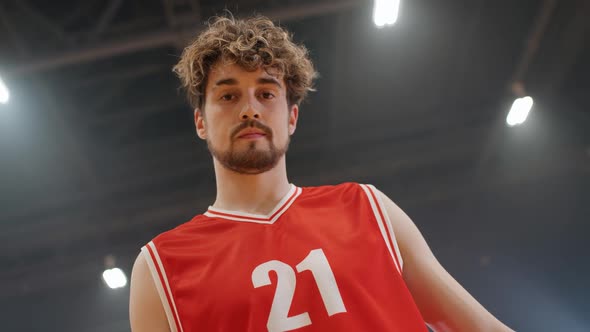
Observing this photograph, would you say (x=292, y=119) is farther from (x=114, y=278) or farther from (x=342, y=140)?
(x=114, y=278)

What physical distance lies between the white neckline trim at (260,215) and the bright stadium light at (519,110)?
4.49 metres

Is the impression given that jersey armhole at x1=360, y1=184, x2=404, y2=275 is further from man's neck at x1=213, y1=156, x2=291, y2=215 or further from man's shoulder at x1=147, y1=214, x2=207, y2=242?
man's shoulder at x1=147, y1=214, x2=207, y2=242

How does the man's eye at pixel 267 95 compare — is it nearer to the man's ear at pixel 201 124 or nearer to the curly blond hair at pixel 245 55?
the curly blond hair at pixel 245 55

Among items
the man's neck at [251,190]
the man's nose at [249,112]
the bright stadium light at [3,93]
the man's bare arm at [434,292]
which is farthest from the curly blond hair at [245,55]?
the bright stadium light at [3,93]

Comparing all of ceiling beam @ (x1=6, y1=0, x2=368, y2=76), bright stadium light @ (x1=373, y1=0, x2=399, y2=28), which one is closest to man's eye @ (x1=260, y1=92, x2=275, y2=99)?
bright stadium light @ (x1=373, y1=0, x2=399, y2=28)

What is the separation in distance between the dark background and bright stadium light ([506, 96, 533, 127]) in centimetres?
17

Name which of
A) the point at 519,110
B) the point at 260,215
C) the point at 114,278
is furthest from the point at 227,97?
the point at 114,278

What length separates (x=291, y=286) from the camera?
1.12m

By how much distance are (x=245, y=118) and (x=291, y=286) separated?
17.4 inches

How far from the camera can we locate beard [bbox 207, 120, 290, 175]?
4.38ft

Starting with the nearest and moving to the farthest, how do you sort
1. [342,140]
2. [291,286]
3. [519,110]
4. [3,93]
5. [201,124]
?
[291,286]
[201,124]
[3,93]
[519,110]
[342,140]

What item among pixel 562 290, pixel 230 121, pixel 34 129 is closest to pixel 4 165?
pixel 34 129

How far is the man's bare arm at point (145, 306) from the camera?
113 cm

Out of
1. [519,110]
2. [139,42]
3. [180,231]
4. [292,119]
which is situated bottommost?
[180,231]
